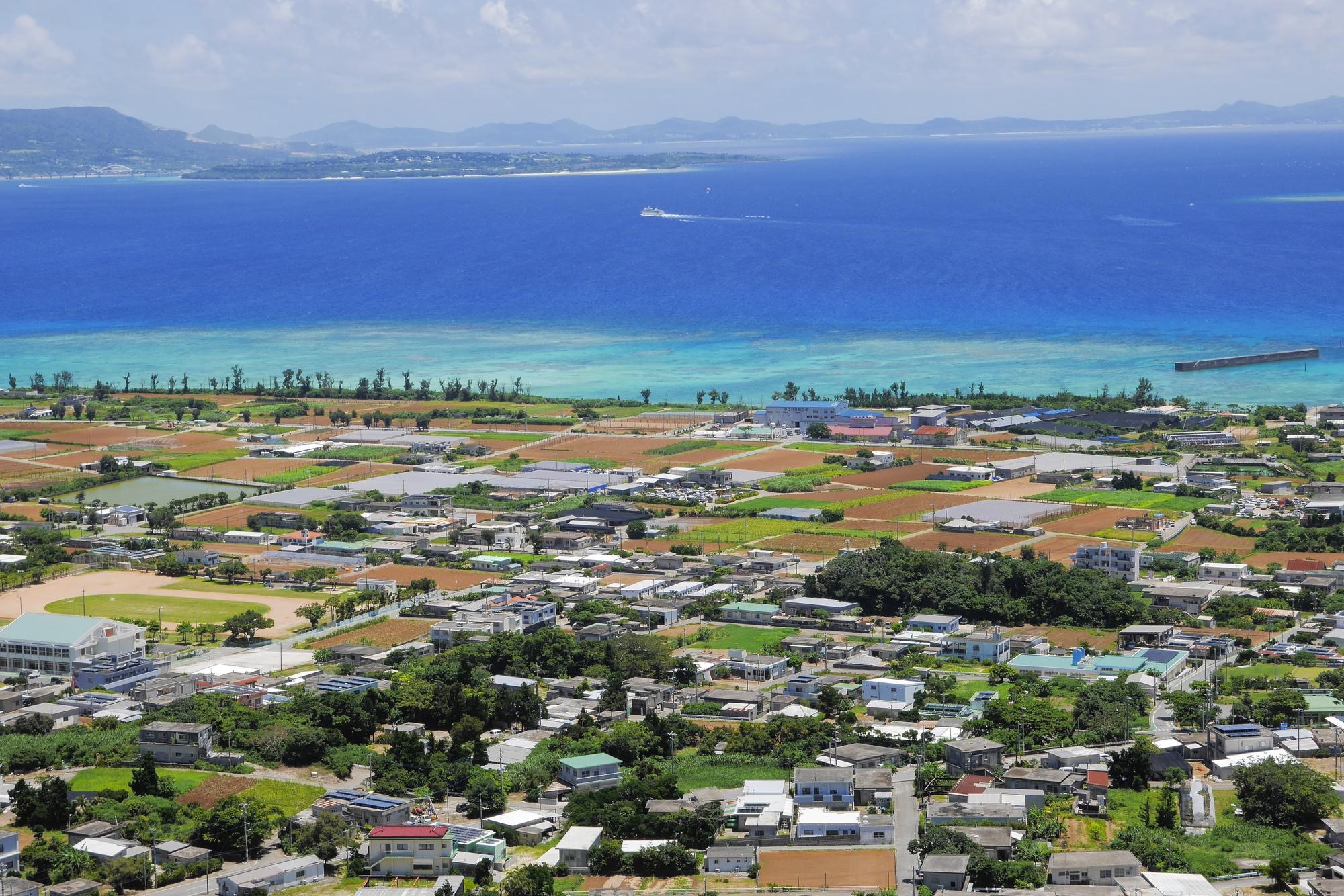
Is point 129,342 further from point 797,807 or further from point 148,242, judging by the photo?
point 797,807

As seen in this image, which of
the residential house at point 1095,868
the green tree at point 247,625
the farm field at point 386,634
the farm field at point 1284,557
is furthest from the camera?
the farm field at point 1284,557

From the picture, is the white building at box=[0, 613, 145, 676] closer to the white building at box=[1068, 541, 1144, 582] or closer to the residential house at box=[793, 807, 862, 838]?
the residential house at box=[793, 807, 862, 838]

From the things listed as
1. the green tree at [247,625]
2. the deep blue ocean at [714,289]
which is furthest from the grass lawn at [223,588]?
the deep blue ocean at [714,289]

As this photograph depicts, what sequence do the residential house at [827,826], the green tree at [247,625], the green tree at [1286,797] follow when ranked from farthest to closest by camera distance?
1. the green tree at [247,625]
2. the green tree at [1286,797]
3. the residential house at [827,826]

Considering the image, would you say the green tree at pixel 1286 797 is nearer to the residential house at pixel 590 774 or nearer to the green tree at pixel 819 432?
the residential house at pixel 590 774

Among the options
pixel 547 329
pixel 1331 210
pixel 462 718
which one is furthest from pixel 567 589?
pixel 1331 210

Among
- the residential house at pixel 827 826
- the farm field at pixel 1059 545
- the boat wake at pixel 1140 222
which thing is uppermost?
the boat wake at pixel 1140 222

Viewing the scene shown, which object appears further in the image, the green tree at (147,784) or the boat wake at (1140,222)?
the boat wake at (1140,222)

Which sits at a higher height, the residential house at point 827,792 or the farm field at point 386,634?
the residential house at point 827,792
